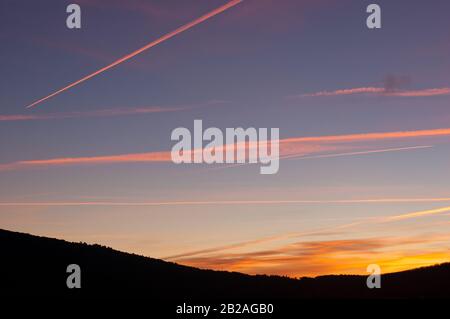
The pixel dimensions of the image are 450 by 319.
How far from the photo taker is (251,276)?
3698 inches

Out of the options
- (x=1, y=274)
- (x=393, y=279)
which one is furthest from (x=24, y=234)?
(x=393, y=279)

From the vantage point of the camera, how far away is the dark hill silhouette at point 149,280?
258 feet

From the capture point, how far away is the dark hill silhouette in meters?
78.6

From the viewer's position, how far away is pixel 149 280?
88.8 meters

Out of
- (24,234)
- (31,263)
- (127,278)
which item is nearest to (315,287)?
(127,278)

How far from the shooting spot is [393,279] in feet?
303

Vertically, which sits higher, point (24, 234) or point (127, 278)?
point (24, 234)
